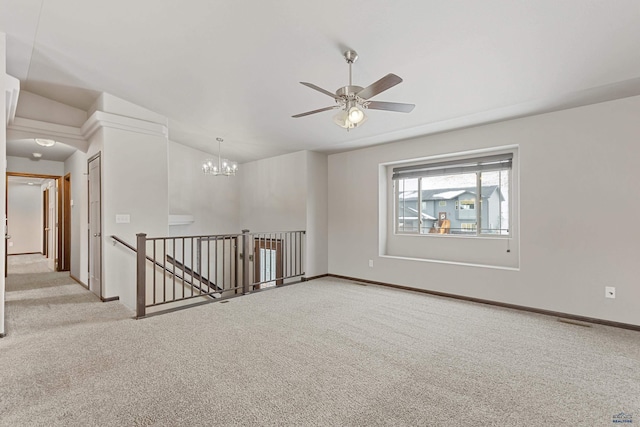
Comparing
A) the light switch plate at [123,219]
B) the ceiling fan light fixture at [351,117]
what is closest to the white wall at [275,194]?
the light switch plate at [123,219]

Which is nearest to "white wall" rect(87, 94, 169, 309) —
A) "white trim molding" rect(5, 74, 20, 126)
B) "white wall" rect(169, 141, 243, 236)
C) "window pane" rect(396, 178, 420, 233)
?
"white trim molding" rect(5, 74, 20, 126)

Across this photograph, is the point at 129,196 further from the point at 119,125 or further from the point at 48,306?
the point at 48,306

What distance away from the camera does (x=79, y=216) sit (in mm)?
5809

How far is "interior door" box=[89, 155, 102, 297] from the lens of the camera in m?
4.66

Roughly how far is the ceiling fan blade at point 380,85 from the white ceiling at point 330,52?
60 cm

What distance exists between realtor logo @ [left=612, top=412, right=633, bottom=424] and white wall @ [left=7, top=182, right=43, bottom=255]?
13407mm

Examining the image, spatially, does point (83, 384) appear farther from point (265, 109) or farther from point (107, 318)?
point (265, 109)

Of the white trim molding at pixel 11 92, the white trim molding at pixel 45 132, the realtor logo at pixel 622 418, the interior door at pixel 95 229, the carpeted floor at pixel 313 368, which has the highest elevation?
the white trim molding at pixel 11 92

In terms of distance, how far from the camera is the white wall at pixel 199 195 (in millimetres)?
6969

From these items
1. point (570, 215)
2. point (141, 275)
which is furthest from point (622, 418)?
point (141, 275)

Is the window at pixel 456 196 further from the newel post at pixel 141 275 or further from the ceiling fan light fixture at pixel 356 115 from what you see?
the newel post at pixel 141 275

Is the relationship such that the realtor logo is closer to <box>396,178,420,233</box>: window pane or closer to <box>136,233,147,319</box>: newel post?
<box>396,178,420,233</box>: window pane

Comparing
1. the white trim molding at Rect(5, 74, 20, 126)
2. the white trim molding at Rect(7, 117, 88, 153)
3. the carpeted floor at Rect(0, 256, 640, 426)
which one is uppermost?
the white trim molding at Rect(5, 74, 20, 126)

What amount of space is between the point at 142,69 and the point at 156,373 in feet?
11.1
